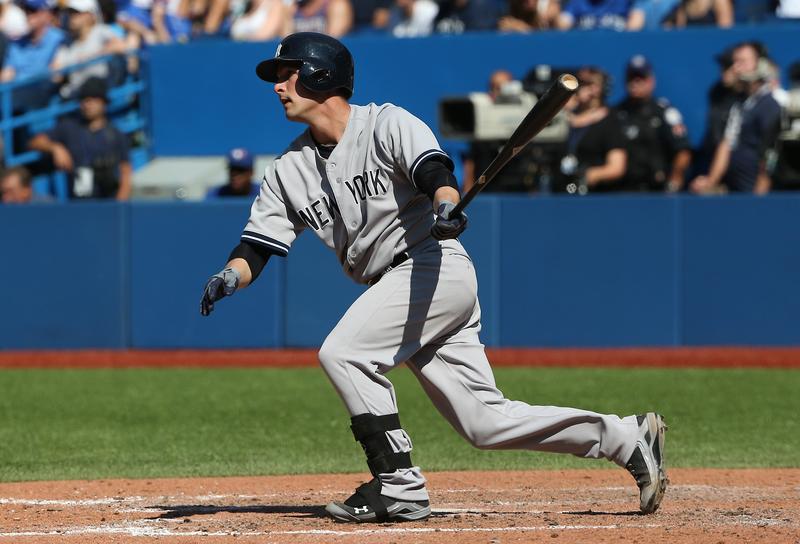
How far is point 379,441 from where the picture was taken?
509 cm

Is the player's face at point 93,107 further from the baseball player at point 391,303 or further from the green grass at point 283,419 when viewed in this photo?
the baseball player at point 391,303

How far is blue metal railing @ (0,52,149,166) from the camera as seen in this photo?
1437cm

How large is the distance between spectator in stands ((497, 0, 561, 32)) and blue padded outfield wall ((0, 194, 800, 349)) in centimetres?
250

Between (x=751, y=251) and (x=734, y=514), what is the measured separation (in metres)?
6.69

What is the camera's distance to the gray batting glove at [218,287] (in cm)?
505

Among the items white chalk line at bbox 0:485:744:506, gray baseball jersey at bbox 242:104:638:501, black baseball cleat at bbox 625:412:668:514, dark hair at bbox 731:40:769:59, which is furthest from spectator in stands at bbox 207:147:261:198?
black baseball cleat at bbox 625:412:668:514

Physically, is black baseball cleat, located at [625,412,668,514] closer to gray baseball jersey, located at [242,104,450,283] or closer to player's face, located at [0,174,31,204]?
gray baseball jersey, located at [242,104,450,283]

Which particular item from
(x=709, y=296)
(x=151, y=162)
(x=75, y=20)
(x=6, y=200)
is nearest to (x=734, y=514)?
(x=709, y=296)

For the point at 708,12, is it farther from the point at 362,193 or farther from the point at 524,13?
the point at 362,193

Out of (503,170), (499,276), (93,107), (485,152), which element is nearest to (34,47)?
(93,107)

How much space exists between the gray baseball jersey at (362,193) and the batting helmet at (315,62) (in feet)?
0.51

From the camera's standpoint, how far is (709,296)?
1180 centimetres

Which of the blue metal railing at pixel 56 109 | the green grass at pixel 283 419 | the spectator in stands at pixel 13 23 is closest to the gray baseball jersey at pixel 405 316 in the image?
the green grass at pixel 283 419

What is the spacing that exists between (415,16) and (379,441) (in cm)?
984
